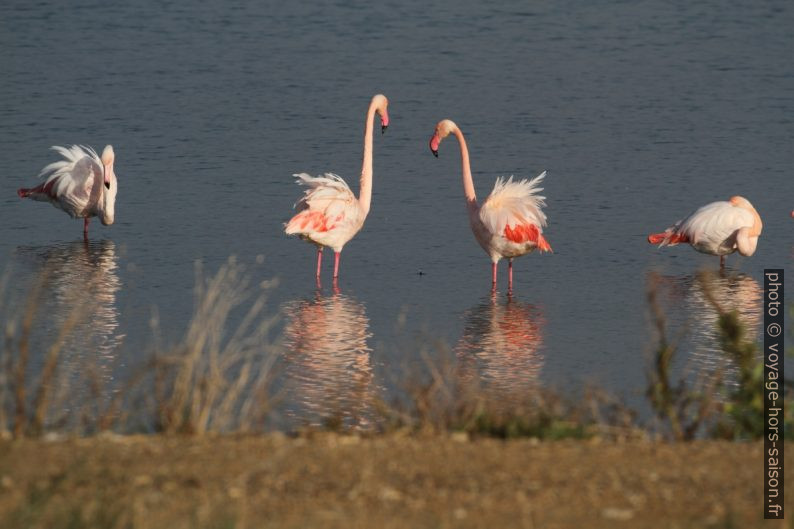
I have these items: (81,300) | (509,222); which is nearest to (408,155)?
(509,222)

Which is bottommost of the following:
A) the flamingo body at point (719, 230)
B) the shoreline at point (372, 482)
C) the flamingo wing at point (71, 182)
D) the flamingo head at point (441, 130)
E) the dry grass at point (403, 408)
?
the shoreline at point (372, 482)

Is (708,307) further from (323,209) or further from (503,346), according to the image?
(323,209)

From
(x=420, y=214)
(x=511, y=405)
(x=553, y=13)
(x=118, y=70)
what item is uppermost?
(x=553, y=13)

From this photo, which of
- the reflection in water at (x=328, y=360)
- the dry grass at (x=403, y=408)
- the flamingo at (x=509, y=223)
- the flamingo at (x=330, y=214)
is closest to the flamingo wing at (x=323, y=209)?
the flamingo at (x=330, y=214)

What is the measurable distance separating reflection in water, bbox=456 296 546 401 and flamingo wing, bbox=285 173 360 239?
149 cm

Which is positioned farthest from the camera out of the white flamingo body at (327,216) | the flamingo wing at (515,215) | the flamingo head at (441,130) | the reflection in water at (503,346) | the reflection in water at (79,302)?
the flamingo head at (441,130)

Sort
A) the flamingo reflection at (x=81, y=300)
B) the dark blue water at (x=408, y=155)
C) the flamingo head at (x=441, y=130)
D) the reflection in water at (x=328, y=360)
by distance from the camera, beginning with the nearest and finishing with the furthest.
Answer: the reflection in water at (x=328, y=360) → the flamingo reflection at (x=81, y=300) → the dark blue water at (x=408, y=155) → the flamingo head at (x=441, y=130)

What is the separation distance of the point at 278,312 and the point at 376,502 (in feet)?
16.5

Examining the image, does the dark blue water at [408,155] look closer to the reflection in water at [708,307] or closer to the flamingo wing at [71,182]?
the reflection in water at [708,307]

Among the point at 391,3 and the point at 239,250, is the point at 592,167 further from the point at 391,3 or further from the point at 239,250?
the point at 391,3

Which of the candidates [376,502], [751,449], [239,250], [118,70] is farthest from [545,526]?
[118,70]

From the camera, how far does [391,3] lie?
71.8 feet

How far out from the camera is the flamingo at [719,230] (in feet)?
36.3

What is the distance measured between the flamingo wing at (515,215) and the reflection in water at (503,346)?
2.29ft
